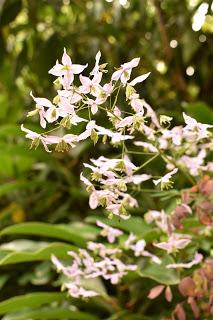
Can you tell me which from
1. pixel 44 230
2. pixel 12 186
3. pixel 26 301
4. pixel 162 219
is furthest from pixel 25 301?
pixel 12 186

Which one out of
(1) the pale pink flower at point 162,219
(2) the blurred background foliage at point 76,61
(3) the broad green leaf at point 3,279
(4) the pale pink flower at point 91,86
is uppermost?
(2) the blurred background foliage at point 76,61

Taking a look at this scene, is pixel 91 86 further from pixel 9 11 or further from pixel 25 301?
pixel 9 11

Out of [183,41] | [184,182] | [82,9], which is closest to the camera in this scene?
[184,182]

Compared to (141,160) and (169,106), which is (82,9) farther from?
(141,160)

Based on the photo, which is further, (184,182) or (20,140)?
(20,140)

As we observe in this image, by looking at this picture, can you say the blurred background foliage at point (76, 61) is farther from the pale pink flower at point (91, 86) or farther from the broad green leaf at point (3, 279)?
the pale pink flower at point (91, 86)

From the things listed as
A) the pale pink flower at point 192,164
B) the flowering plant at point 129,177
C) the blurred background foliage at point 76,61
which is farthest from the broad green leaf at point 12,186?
the pale pink flower at point 192,164

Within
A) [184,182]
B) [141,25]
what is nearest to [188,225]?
[184,182]
